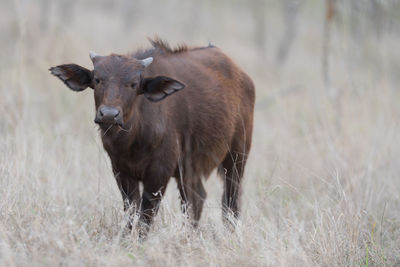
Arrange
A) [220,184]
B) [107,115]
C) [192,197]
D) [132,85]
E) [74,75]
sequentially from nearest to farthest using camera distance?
[107,115] < [132,85] < [74,75] < [192,197] < [220,184]

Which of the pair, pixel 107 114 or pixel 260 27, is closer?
pixel 107 114

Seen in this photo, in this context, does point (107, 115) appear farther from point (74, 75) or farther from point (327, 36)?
point (327, 36)

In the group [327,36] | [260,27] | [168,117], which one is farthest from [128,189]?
[260,27]

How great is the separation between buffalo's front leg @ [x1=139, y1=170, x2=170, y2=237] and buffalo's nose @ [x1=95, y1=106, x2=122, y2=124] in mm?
869

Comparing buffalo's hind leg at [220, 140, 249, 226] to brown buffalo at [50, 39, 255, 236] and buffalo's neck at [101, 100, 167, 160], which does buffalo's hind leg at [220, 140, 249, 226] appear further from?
buffalo's neck at [101, 100, 167, 160]

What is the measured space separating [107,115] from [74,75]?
0.76 meters

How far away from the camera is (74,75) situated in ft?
15.2

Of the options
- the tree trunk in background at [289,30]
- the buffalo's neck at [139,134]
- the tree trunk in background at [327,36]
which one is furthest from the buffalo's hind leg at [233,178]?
the tree trunk in background at [289,30]

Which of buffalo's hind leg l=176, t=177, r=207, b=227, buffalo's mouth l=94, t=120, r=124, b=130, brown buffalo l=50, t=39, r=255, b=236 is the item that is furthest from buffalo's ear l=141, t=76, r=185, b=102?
buffalo's hind leg l=176, t=177, r=207, b=227

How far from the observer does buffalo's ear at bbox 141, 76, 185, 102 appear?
4.52 metres

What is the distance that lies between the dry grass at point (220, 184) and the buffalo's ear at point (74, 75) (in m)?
0.65

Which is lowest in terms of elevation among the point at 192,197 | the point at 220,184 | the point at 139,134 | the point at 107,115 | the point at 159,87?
the point at 220,184

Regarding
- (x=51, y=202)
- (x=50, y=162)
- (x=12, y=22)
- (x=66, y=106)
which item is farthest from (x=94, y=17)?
(x=51, y=202)

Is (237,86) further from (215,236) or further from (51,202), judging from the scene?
(51,202)
